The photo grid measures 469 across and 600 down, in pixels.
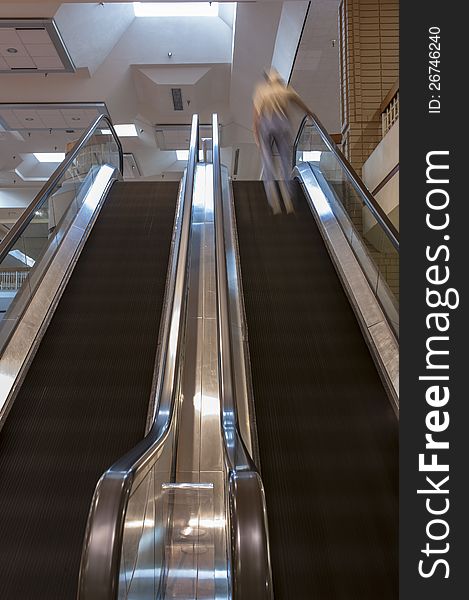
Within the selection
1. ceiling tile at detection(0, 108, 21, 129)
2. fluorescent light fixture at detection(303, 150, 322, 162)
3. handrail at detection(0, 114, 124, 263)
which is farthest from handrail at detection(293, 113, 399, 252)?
ceiling tile at detection(0, 108, 21, 129)

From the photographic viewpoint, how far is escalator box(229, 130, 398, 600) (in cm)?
269

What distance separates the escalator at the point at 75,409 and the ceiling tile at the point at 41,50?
7.63 meters

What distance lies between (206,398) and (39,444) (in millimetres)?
1271

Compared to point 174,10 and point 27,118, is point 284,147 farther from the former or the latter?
point 27,118

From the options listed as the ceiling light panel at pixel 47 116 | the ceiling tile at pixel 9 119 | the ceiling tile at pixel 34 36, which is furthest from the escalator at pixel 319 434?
the ceiling tile at pixel 9 119

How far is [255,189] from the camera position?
7.41 metres

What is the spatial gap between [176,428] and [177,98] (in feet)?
43.2

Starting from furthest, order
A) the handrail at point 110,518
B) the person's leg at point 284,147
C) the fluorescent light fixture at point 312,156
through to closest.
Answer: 1. the person's leg at point 284,147
2. the fluorescent light fixture at point 312,156
3. the handrail at point 110,518

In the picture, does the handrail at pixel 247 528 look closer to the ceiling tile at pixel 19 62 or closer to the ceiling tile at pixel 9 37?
the ceiling tile at pixel 9 37

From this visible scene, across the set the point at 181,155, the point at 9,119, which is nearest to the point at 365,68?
the point at 9,119

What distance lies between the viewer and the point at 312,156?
731cm

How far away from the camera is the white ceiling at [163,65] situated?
11.8m

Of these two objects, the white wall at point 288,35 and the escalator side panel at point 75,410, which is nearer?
the escalator side panel at point 75,410

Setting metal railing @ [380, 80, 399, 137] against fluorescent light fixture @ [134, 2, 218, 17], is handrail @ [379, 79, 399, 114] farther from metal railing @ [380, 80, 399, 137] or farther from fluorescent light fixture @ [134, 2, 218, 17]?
fluorescent light fixture @ [134, 2, 218, 17]
